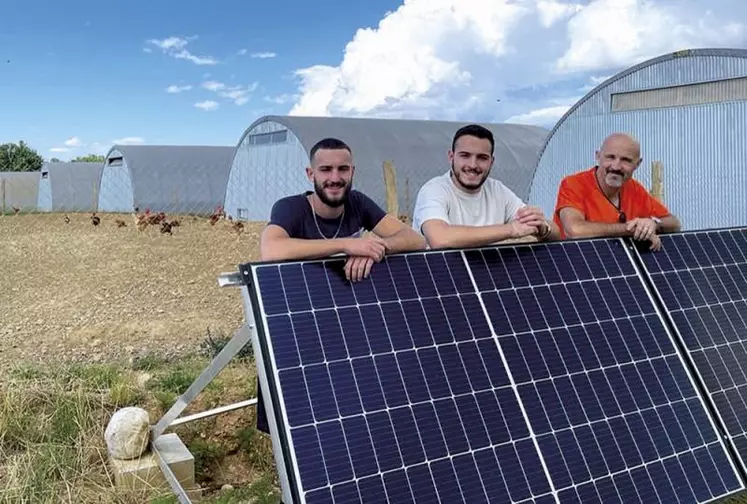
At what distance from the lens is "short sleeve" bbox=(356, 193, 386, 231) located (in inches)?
198

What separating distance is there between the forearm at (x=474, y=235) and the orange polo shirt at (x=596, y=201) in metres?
1.21

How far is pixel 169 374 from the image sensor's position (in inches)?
286

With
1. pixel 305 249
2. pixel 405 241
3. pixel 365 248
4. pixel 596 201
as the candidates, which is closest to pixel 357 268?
pixel 365 248

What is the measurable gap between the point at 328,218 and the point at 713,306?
293 centimetres

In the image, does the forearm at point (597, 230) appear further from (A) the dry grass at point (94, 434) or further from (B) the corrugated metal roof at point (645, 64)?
(B) the corrugated metal roof at point (645, 64)

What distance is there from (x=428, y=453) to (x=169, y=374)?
4.54 metres

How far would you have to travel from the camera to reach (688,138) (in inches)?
722

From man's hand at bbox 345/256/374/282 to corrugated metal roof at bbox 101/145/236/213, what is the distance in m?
27.1

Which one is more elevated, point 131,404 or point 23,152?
point 23,152

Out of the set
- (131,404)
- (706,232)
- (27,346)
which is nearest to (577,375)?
(706,232)

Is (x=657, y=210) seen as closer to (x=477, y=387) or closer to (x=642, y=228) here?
(x=642, y=228)

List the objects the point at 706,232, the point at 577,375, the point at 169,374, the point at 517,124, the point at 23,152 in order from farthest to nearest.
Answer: the point at 23,152 < the point at 517,124 < the point at 169,374 < the point at 706,232 < the point at 577,375

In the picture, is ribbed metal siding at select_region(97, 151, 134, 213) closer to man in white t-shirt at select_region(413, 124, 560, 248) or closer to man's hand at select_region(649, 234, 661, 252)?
man in white t-shirt at select_region(413, 124, 560, 248)

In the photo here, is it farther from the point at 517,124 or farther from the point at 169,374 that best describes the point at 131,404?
the point at 517,124
